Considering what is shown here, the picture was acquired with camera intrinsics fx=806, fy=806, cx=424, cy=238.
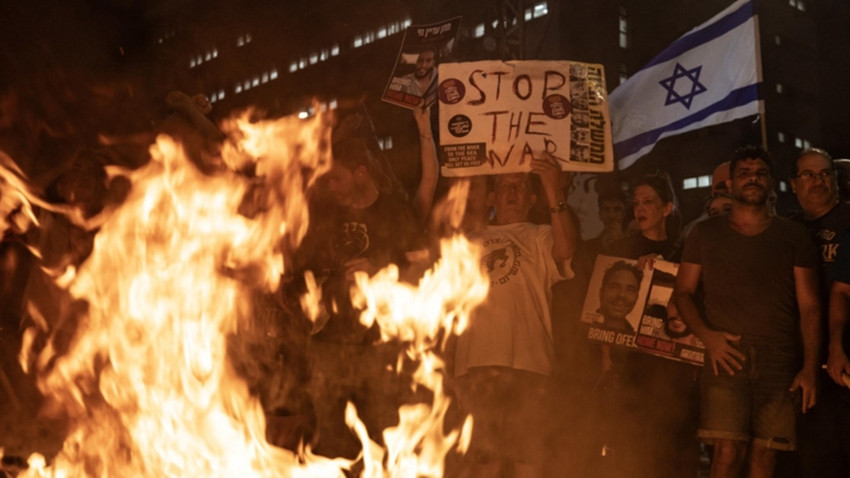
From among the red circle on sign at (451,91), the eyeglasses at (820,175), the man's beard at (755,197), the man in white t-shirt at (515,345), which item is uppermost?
the red circle on sign at (451,91)

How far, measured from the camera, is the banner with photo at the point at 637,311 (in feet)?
16.4

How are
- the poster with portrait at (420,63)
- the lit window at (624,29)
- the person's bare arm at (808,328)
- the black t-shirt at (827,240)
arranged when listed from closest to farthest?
the person's bare arm at (808,328)
the black t-shirt at (827,240)
the poster with portrait at (420,63)
the lit window at (624,29)

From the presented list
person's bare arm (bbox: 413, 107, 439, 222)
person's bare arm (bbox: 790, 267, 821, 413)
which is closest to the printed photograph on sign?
person's bare arm (bbox: 790, 267, 821, 413)

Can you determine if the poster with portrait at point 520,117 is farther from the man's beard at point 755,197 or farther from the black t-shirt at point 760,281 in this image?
the black t-shirt at point 760,281

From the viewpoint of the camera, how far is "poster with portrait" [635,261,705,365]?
16.2ft

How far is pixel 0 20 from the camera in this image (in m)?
9.73

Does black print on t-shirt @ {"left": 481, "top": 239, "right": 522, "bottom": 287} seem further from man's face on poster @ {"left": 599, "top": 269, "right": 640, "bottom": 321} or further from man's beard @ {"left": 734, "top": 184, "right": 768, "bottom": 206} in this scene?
man's beard @ {"left": 734, "top": 184, "right": 768, "bottom": 206}

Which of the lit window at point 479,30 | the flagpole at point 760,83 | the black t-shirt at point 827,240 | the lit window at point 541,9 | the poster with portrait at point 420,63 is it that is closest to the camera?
the black t-shirt at point 827,240

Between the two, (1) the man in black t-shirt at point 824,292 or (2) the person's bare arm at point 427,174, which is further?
(2) the person's bare arm at point 427,174

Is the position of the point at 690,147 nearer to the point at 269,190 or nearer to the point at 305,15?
the point at 305,15

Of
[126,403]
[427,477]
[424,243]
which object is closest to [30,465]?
[126,403]

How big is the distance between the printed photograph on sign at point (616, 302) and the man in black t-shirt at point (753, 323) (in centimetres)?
38

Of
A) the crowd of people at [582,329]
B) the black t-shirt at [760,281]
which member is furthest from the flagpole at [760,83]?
the black t-shirt at [760,281]

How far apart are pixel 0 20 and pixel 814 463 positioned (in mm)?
9775
